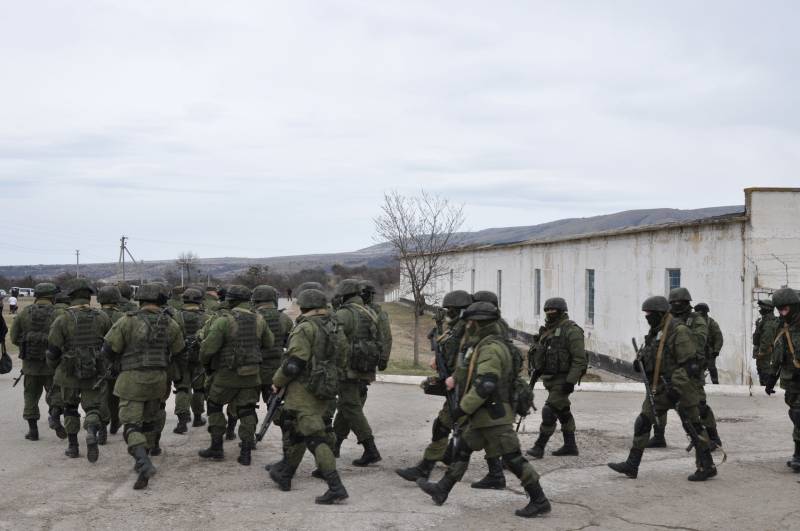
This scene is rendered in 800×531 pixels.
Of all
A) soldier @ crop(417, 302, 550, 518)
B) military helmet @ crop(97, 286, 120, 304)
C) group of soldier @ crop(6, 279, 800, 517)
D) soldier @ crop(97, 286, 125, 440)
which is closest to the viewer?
soldier @ crop(417, 302, 550, 518)

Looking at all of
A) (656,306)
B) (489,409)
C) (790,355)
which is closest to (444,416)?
(489,409)

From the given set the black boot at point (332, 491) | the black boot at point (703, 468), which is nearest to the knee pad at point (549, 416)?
the black boot at point (703, 468)

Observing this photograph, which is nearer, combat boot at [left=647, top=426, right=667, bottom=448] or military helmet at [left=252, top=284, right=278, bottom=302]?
military helmet at [left=252, top=284, right=278, bottom=302]

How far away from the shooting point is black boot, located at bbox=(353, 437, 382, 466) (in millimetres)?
9117

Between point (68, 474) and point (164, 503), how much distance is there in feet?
5.59

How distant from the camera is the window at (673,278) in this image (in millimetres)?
20672

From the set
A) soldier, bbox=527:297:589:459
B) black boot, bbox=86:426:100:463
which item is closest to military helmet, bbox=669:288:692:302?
soldier, bbox=527:297:589:459

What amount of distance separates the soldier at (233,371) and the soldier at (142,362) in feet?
1.56

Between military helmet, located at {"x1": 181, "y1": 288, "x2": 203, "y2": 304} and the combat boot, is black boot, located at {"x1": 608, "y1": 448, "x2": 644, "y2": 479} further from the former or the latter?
military helmet, located at {"x1": 181, "y1": 288, "x2": 203, "y2": 304}

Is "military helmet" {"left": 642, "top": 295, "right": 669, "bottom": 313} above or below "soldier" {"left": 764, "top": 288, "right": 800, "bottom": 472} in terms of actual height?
above

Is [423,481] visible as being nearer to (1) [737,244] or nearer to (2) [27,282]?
(1) [737,244]

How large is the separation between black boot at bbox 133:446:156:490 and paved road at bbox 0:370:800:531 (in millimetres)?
113

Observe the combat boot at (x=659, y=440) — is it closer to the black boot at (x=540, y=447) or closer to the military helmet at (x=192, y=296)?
the black boot at (x=540, y=447)

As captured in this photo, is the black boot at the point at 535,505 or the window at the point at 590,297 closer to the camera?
the black boot at the point at 535,505
